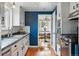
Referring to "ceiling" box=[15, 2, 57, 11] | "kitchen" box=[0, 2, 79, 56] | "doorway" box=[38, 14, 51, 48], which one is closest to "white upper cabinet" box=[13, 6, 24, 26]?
"kitchen" box=[0, 2, 79, 56]

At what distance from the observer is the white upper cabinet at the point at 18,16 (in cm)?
278

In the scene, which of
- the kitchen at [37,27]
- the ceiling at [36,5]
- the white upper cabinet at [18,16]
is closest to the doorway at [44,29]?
the kitchen at [37,27]

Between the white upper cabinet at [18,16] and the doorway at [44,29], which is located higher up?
the white upper cabinet at [18,16]

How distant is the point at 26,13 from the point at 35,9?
0.66ft

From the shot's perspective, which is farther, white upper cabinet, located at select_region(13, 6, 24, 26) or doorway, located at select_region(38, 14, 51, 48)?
white upper cabinet, located at select_region(13, 6, 24, 26)

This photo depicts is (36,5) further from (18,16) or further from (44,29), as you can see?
(18,16)

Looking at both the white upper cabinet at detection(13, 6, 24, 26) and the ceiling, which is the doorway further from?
the white upper cabinet at detection(13, 6, 24, 26)

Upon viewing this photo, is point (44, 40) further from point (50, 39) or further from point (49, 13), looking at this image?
point (49, 13)

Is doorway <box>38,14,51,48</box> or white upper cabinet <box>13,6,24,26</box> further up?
white upper cabinet <box>13,6,24,26</box>

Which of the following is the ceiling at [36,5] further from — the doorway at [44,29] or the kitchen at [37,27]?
the doorway at [44,29]

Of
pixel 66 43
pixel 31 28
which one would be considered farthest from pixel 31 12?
pixel 66 43

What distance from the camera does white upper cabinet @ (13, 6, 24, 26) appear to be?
2.78 meters

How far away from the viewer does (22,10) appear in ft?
9.25

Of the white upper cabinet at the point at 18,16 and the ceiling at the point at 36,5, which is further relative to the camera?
the white upper cabinet at the point at 18,16
